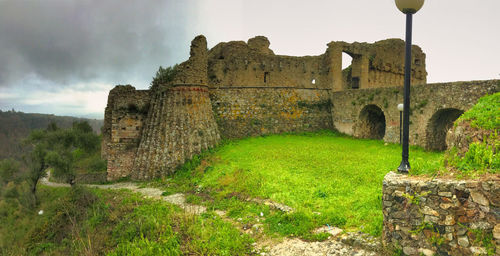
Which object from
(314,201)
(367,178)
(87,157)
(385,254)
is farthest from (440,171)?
(87,157)

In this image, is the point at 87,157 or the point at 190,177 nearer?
the point at 190,177

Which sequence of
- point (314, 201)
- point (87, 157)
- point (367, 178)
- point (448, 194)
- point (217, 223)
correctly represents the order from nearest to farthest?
point (448, 194)
point (217, 223)
point (314, 201)
point (367, 178)
point (87, 157)

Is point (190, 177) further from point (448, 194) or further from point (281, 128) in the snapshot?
point (448, 194)

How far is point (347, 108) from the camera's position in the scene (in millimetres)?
17906

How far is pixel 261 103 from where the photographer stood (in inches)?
712

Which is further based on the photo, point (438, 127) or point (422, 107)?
point (438, 127)

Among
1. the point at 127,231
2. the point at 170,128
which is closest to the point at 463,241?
the point at 127,231

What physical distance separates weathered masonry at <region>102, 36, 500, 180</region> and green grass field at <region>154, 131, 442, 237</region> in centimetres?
160

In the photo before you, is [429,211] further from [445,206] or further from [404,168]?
[404,168]

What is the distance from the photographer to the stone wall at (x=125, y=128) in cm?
1530

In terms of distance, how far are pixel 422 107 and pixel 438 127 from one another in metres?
1.30

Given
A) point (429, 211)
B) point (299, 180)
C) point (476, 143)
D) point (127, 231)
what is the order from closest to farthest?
point (429, 211), point (476, 143), point (127, 231), point (299, 180)

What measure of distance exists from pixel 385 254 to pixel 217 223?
370 centimetres

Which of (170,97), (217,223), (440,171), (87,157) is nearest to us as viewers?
(440,171)
